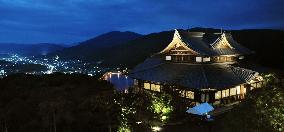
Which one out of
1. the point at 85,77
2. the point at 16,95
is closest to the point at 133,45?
the point at 85,77

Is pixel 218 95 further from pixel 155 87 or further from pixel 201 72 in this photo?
pixel 155 87

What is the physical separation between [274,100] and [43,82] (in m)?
36.2

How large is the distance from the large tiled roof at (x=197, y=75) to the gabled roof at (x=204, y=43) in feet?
4.35

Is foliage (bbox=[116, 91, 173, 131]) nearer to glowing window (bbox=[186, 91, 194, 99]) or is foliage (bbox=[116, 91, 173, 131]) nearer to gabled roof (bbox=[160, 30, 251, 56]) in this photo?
glowing window (bbox=[186, 91, 194, 99])

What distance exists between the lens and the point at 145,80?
98.5ft

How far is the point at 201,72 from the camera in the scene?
28172 mm

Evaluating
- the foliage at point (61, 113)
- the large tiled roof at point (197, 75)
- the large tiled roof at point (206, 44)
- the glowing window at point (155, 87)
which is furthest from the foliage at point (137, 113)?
the large tiled roof at point (206, 44)

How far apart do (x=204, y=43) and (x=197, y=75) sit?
16.7 feet

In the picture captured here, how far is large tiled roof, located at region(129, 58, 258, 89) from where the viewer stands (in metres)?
26.7

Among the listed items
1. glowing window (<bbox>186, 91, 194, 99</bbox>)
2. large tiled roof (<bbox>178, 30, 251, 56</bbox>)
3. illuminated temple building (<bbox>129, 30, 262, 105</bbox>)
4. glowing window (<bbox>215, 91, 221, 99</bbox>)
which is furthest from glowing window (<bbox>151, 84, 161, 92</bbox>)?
glowing window (<bbox>215, 91, 221, 99</bbox>)

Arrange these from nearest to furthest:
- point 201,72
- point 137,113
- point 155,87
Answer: point 137,113, point 201,72, point 155,87

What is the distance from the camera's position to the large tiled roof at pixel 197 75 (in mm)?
26719

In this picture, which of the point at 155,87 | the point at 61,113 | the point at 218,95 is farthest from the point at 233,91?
the point at 61,113

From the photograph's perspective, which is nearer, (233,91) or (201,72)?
(201,72)
